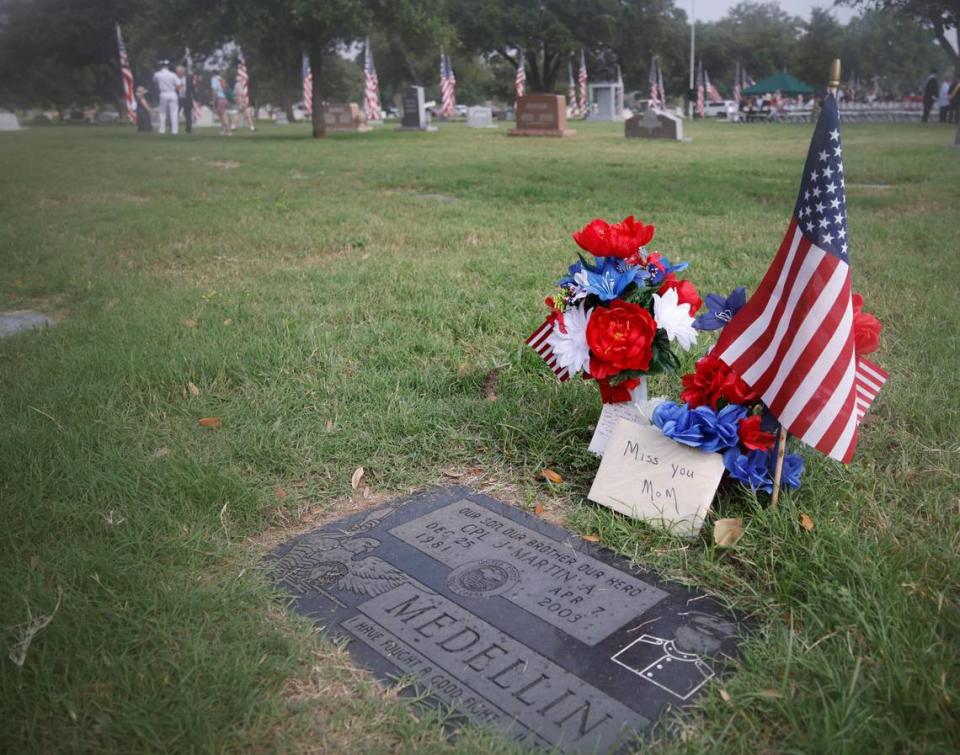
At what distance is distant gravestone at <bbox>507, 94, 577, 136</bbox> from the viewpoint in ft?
80.2

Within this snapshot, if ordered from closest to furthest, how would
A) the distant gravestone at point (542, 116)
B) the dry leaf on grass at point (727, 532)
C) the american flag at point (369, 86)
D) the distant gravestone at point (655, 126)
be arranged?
the dry leaf on grass at point (727, 532)
the distant gravestone at point (655, 126)
the distant gravestone at point (542, 116)
the american flag at point (369, 86)

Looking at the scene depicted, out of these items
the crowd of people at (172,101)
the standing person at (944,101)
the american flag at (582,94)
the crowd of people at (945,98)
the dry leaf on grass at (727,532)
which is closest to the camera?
the dry leaf on grass at (727,532)

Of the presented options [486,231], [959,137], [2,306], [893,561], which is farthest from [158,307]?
[959,137]

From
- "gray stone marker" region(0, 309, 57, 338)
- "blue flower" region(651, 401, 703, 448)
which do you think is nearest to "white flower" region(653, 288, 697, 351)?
"blue flower" region(651, 401, 703, 448)

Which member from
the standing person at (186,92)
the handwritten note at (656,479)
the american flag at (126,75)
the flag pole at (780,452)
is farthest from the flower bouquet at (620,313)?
the standing person at (186,92)

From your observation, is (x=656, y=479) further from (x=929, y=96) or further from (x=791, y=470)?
(x=929, y=96)

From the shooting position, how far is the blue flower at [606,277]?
275 cm

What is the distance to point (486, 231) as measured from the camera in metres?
7.02

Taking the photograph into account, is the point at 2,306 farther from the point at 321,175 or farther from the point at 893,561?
the point at 321,175

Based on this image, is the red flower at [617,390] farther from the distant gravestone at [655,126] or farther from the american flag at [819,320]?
the distant gravestone at [655,126]

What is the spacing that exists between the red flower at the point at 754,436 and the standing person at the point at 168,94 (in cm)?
2711

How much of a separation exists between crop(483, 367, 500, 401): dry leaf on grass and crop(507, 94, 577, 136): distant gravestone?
22064mm

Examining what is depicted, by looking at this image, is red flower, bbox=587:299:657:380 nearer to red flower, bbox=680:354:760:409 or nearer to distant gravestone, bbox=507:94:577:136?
red flower, bbox=680:354:760:409

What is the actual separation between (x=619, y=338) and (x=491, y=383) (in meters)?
0.92
